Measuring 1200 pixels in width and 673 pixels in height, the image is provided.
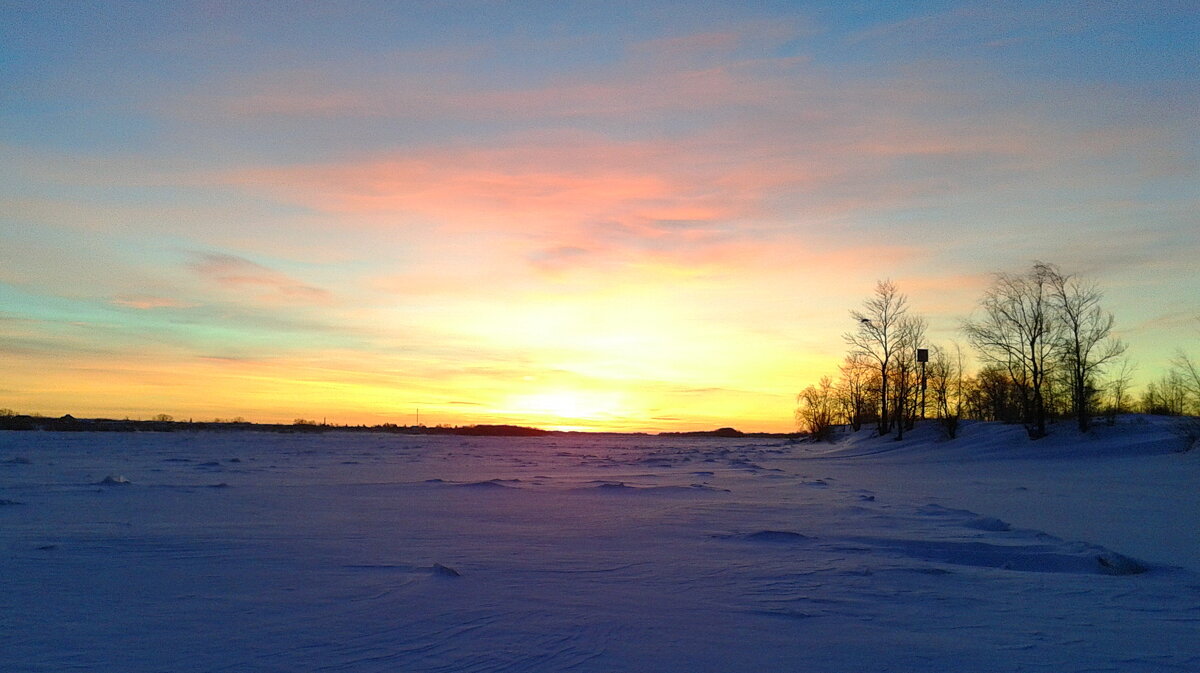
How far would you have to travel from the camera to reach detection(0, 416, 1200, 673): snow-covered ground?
3.77 m

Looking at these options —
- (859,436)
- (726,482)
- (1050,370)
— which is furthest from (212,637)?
(859,436)

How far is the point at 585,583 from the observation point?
5.37 m

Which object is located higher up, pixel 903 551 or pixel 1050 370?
pixel 1050 370

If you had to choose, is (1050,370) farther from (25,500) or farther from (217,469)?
(25,500)

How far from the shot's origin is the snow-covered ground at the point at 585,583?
12.4ft

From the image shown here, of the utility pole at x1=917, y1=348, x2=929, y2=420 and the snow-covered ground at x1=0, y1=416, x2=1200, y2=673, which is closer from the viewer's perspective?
the snow-covered ground at x1=0, y1=416, x2=1200, y2=673

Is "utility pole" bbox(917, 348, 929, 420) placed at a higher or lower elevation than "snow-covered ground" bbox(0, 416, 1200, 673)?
higher

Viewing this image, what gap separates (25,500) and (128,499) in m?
1.16

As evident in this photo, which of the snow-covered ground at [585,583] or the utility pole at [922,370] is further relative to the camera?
the utility pole at [922,370]

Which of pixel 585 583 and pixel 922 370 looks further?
pixel 922 370

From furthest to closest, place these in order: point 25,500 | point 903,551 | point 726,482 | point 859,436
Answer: point 859,436, point 726,482, point 25,500, point 903,551

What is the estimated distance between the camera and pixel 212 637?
3930mm

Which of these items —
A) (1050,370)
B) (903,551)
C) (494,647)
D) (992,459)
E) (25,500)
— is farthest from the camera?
(1050,370)

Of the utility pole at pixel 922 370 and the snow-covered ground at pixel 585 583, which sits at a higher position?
the utility pole at pixel 922 370
